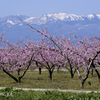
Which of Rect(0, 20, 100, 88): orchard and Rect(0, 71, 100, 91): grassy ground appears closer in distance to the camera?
Rect(0, 71, 100, 91): grassy ground

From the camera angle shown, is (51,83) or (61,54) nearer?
(61,54)

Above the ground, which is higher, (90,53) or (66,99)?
(90,53)

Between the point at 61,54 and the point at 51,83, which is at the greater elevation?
the point at 61,54

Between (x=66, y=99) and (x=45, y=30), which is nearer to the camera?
(x=66, y=99)

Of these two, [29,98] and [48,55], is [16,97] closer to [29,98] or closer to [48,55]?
[29,98]

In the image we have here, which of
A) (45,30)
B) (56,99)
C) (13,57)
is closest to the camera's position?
(56,99)

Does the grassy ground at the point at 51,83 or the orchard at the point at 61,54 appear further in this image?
the orchard at the point at 61,54

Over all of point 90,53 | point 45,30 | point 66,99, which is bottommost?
point 66,99

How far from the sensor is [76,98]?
11.6 metres

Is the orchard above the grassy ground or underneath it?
above

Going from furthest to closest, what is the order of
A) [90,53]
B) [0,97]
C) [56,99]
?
1. [90,53]
2. [0,97]
3. [56,99]

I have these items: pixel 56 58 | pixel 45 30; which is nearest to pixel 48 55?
pixel 56 58

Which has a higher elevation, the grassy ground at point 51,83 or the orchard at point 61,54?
the orchard at point 61,54

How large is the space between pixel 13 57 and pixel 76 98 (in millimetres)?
25698
